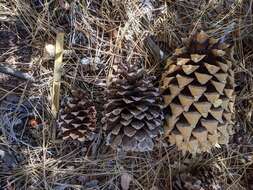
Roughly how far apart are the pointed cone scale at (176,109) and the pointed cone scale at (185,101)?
0.05ft

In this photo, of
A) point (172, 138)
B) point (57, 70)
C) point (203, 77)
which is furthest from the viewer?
point (57, 70)

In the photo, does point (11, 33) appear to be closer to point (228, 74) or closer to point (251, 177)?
point (228, 74)

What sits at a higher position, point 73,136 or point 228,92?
point 228,92

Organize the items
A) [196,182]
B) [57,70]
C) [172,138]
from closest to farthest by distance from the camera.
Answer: [172,138], [57,70], [196,182]

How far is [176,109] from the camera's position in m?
1.33

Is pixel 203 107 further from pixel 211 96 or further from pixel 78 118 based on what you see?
pixel 78 118

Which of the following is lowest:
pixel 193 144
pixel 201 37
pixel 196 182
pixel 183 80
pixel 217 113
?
pixel 196 182

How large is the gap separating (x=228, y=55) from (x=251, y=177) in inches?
23.8

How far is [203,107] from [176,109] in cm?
10

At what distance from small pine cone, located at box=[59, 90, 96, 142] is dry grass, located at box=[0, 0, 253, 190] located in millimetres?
93

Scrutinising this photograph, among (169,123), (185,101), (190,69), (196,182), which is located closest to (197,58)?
(190,69)

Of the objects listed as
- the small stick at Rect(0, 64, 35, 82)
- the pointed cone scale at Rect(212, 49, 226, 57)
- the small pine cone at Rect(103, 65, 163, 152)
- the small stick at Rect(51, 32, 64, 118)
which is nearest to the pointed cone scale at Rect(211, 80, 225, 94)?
the pointed cone scale at Rect(212, 49, 226, 57)

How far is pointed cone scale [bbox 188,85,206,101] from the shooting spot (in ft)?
4.25

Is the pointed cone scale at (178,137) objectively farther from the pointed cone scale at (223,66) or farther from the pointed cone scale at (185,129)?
the pointed cone scale at (223,66)
